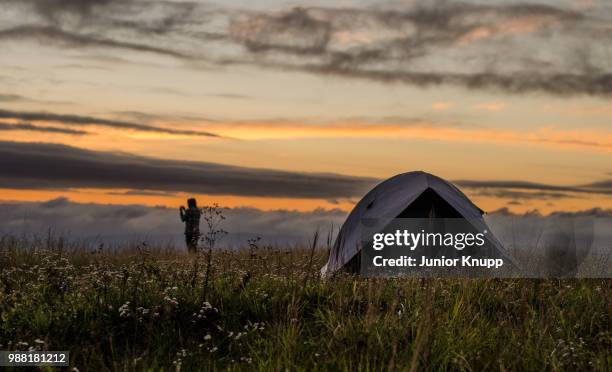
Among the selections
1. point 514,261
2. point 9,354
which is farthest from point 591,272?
point 9,354

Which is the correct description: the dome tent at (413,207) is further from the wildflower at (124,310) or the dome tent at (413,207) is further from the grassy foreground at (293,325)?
the wildflower at (124,310)

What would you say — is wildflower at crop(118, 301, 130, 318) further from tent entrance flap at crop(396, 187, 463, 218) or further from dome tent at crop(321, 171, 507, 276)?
tent entrance flap at crop(396, 187, 463, 218)

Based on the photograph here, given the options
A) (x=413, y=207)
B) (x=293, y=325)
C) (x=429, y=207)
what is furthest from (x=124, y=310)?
(x=429, y=207)

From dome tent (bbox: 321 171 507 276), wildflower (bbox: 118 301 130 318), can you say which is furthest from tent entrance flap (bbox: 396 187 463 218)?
wildflower (bbox: 118 301 130 318)

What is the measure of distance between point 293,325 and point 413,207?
7263 millimetres

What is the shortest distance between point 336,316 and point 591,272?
7576 mm

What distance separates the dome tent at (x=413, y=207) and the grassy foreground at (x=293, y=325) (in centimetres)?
276

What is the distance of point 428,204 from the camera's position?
1359 cm

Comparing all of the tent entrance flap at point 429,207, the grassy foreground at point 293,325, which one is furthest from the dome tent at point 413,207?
the grassy foreground at point 293,325

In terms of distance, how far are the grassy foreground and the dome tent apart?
2.76 metres

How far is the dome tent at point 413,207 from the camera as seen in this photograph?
43.7 feet

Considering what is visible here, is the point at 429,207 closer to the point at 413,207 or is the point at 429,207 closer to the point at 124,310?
the point at 413,207

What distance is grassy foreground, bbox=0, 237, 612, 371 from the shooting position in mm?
6285

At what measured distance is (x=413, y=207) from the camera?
44.5 feet
